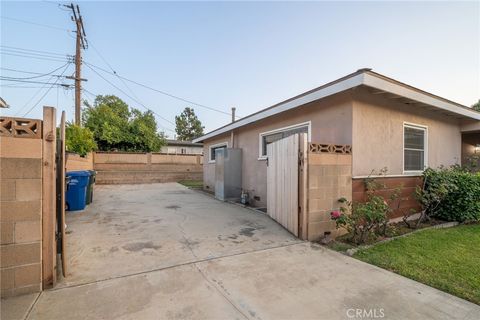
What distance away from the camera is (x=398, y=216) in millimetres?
5449

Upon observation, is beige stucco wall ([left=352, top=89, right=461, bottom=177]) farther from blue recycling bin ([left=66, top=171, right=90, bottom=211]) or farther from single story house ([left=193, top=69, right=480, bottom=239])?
blue recycling bin ([left=66, top=171, right=90, bottom=211])

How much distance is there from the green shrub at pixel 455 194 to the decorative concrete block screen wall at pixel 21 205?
7.09 meters

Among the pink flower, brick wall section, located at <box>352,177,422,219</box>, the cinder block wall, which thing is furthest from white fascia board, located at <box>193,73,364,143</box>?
the pink flower

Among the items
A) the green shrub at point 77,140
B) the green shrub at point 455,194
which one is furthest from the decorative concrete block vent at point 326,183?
the green shrub at point 77,140

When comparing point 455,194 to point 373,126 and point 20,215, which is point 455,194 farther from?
point 20,215

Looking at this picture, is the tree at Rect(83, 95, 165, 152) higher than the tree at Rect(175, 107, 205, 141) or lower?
lower

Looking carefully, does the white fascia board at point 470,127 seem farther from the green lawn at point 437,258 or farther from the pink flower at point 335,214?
the pink flower at point 335,214

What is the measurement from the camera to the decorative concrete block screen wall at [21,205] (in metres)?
2.23

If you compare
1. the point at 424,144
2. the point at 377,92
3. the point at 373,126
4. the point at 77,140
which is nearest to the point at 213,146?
the point at 77,140

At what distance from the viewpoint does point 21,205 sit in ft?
7.57

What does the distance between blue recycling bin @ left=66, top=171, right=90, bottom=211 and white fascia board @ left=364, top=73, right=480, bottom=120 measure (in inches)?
297

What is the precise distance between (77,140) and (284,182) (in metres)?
9.55

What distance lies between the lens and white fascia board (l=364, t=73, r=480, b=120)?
4191mm

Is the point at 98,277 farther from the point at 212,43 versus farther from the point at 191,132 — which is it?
the point at 191,132
